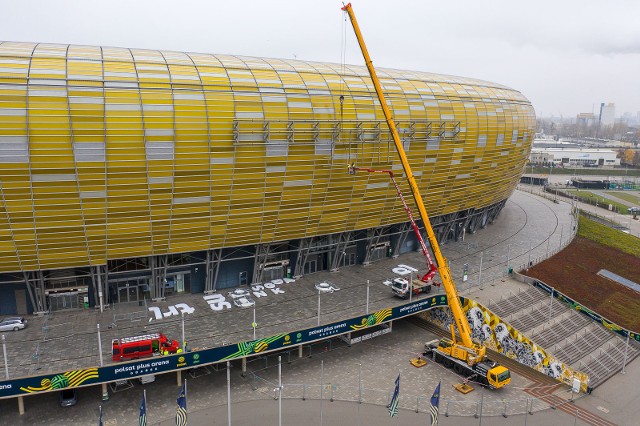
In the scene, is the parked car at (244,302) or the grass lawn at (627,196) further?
the grass lawn at (627,196)

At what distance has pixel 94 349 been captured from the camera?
36594mm

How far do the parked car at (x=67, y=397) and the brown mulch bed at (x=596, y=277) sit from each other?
51.3m

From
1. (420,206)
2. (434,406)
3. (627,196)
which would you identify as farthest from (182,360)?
(627,196)

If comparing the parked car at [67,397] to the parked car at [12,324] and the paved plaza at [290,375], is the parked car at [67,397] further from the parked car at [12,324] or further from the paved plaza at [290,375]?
the parked car at [12,324]

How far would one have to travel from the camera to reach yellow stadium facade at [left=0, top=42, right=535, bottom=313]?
37031 mm

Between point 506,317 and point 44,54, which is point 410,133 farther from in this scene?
point 44,54

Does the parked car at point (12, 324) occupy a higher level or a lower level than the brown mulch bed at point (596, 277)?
higher

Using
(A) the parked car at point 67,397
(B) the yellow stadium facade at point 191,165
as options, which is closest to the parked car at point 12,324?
(B) the yellow stadium facade at point 191,165

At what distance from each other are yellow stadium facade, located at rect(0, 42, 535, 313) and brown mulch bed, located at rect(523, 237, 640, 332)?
63.3 ft

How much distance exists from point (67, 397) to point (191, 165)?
68.8 feet

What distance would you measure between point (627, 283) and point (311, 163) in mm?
46941

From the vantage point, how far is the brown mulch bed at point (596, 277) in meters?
53.3

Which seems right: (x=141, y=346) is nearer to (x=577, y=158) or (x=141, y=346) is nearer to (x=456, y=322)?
(x=456, y=322)

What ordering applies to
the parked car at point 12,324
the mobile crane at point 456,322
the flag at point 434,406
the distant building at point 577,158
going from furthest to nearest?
the distant building at point 577,158 < the parked car at point 12,324 < the mobile crane at point 456,322 < the flag at point 434,406
